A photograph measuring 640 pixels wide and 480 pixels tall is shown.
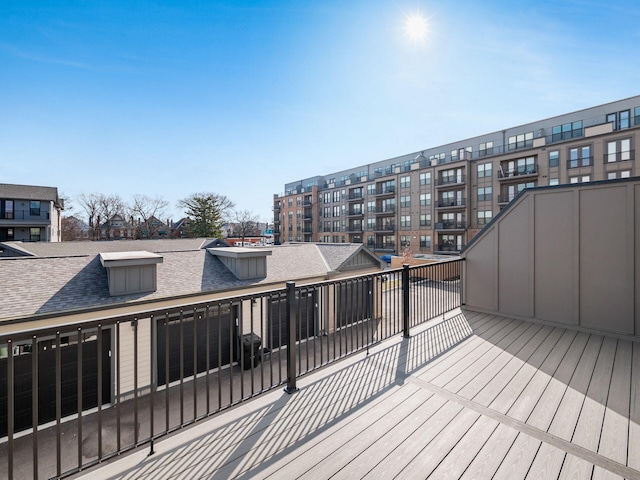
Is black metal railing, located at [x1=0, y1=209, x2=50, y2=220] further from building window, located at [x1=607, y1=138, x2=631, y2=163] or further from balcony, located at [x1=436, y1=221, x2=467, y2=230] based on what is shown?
building window, located at [x1=607, y1=138, x2=631, y2=163]

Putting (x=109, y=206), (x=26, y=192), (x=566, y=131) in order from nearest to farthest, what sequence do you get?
(x=566, y=131)
(x=26, y=192)
(x=109, y=206)

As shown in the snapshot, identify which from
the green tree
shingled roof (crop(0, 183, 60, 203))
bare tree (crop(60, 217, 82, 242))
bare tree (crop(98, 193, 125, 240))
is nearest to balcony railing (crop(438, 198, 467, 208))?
the green tree

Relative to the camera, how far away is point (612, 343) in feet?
A: 12.2

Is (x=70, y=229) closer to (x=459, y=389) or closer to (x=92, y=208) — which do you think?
(x=92, y=208)

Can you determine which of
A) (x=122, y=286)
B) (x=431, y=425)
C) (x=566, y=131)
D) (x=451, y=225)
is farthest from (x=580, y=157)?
(x=122, y=286)

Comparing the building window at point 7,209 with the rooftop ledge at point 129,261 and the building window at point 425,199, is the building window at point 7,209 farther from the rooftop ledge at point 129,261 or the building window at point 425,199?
the building window at point 425,199

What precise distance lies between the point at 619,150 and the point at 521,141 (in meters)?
6.68

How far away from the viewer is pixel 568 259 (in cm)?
431

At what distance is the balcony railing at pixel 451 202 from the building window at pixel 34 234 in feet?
133

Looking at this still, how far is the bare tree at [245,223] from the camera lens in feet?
176

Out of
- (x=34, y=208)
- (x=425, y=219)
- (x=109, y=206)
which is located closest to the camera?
(x=34, y=208)

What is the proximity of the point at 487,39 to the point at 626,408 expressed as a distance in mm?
7245

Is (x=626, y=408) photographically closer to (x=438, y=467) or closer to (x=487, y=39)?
(x=438, y=467)

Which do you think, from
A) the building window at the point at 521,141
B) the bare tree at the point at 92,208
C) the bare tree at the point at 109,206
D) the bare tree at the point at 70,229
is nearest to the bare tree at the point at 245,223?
the bare tree at the point at 109,206
